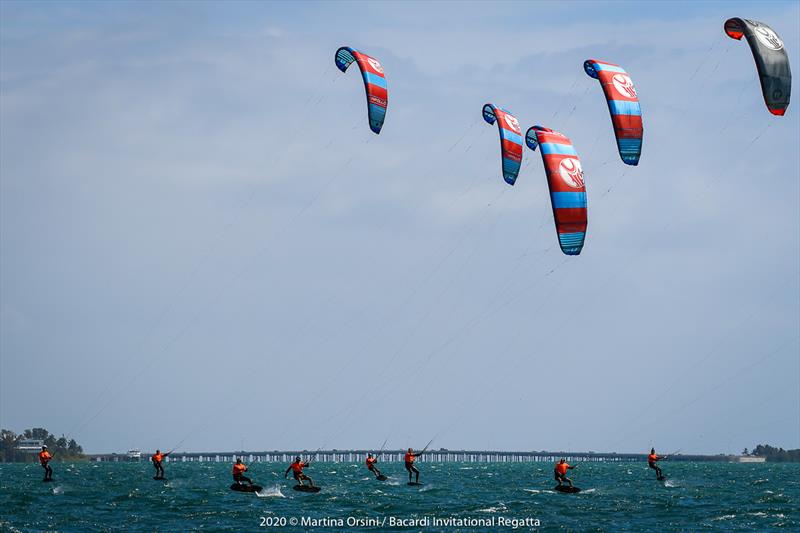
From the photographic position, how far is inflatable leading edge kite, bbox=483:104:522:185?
170 feet

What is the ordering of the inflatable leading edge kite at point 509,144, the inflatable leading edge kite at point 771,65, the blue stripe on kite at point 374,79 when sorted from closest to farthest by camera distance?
the inflatable leading edge kite at point 771,65 → the blue stripe on kite at point 374,79 → the inflatable leading edge kite at point 509,144

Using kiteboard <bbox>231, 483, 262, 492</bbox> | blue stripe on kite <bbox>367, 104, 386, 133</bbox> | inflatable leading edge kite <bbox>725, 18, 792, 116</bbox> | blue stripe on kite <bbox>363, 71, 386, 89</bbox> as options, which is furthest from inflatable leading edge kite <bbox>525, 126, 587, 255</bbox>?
kiteboard <bbox>231, 483, 262, 492</bbox>

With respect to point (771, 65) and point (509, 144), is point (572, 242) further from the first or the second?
point (509, 144)

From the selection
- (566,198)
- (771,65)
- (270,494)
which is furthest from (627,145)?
(270,494)

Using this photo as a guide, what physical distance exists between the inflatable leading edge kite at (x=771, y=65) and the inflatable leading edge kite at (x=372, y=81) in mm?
15203

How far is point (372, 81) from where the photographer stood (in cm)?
4816

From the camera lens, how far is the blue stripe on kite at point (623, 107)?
41.5 meters

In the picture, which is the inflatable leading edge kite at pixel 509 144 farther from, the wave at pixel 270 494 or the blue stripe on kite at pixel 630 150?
the wave at pixel 270 494

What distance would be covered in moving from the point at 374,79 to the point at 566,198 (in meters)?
11.6

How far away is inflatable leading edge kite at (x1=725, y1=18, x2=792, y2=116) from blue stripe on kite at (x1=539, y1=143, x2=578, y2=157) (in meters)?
6.98

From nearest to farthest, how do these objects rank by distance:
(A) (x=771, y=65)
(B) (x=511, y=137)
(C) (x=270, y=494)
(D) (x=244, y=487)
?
1. (A) (x=771, y=65)
2. (D) (x=244, y=487)
3. (B) (x=511, y=137)
4. (C) (x=270, y=494)

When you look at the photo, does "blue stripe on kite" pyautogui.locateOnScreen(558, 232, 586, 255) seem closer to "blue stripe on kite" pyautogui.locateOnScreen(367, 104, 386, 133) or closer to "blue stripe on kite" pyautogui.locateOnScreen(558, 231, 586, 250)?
"blue stripe on kite" pyautogui.locateOnScreen(558, 231, 586, 250)

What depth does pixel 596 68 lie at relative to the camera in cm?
4284

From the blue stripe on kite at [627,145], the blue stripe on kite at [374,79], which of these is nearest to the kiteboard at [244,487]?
the blue stripe on kite at [374,79]
